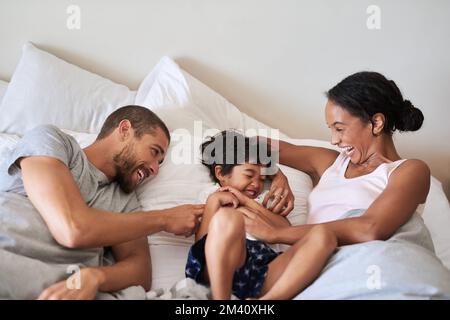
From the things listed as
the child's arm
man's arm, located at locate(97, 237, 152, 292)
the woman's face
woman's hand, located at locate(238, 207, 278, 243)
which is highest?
the woman's face

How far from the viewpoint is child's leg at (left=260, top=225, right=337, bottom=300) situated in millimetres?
1158

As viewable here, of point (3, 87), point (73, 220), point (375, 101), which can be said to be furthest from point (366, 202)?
point (3, 87)

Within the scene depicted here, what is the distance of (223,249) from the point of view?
44.8 inches

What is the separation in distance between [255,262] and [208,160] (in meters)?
0.49

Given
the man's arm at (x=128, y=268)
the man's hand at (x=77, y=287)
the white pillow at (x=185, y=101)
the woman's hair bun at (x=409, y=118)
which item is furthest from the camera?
the white pillow at (x=185, y=101)

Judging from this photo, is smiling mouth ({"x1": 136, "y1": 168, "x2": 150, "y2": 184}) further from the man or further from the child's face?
the child's face

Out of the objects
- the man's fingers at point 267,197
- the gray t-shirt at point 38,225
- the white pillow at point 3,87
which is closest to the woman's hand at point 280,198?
the man's fingers at point 267,197

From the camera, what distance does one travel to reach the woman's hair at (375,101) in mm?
1540

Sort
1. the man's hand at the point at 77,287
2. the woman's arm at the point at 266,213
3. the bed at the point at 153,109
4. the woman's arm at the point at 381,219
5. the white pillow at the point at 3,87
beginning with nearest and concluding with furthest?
the man's hand at the point at 77,287, the woman's arm at the point at 381,219, the woman's arm at the point at 266,213, the bed at the point at 153,109, the white pillow at the point at 3,87

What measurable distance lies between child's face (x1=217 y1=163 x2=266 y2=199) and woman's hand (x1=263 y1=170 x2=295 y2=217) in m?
0.05

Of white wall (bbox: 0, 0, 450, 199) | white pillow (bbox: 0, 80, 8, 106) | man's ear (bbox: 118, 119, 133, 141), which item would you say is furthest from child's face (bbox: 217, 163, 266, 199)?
white pillow (bbox: 0, 80, 8, 106)

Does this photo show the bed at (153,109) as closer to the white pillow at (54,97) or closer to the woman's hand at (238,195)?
the white pillow at (54,97)

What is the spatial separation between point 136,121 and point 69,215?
0.45 m
